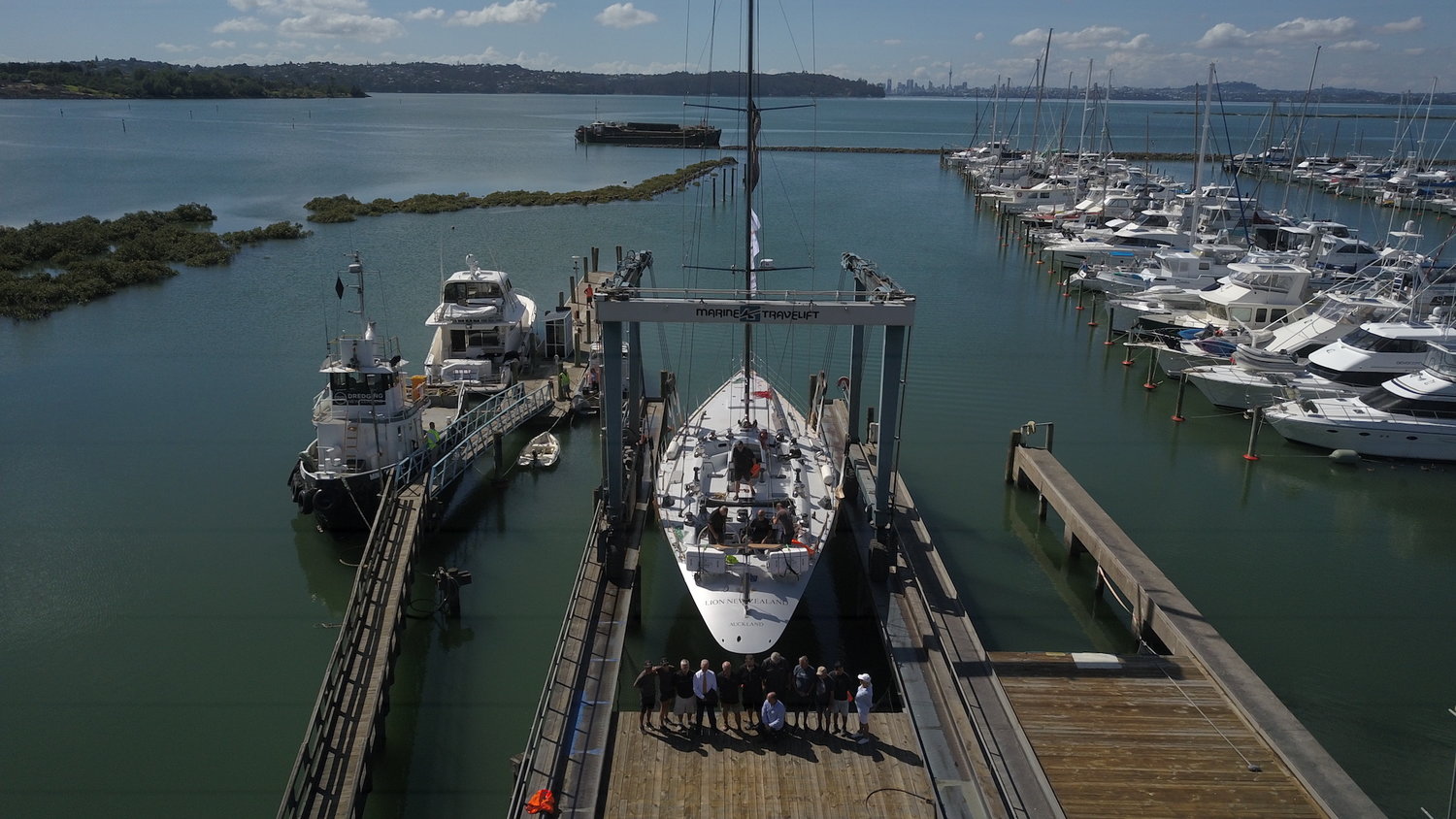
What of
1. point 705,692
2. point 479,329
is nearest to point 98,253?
point 479,329

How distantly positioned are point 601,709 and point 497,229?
57.6 meters

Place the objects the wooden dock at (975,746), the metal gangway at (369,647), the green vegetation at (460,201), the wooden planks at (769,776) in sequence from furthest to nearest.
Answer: the green vegetation at (460,201), the metal gangway at (369,647), the wooden dock at (975,746), the wooden planks at (769,776)

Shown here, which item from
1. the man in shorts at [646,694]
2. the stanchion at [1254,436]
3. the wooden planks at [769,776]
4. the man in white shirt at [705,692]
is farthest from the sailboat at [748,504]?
the stanchion at [1254,436]

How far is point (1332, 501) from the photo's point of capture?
26219 millimetres

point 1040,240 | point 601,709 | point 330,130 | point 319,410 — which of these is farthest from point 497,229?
point 330,130

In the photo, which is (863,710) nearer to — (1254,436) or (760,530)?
(760,530)

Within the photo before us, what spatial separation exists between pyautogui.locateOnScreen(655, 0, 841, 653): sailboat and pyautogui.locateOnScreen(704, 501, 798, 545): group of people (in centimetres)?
2

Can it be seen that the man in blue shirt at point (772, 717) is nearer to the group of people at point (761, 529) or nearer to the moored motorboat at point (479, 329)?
the group of people at point (761, 529)

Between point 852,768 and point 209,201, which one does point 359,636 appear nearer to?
point 852,768

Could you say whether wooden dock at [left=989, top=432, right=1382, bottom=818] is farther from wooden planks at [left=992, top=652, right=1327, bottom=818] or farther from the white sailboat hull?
the white sailboat hull

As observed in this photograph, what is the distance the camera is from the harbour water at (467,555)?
1579 centimetres

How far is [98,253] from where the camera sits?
54375 mm

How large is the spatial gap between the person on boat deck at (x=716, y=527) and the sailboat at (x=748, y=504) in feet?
0.07

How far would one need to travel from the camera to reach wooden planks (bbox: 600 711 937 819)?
12.0 m
